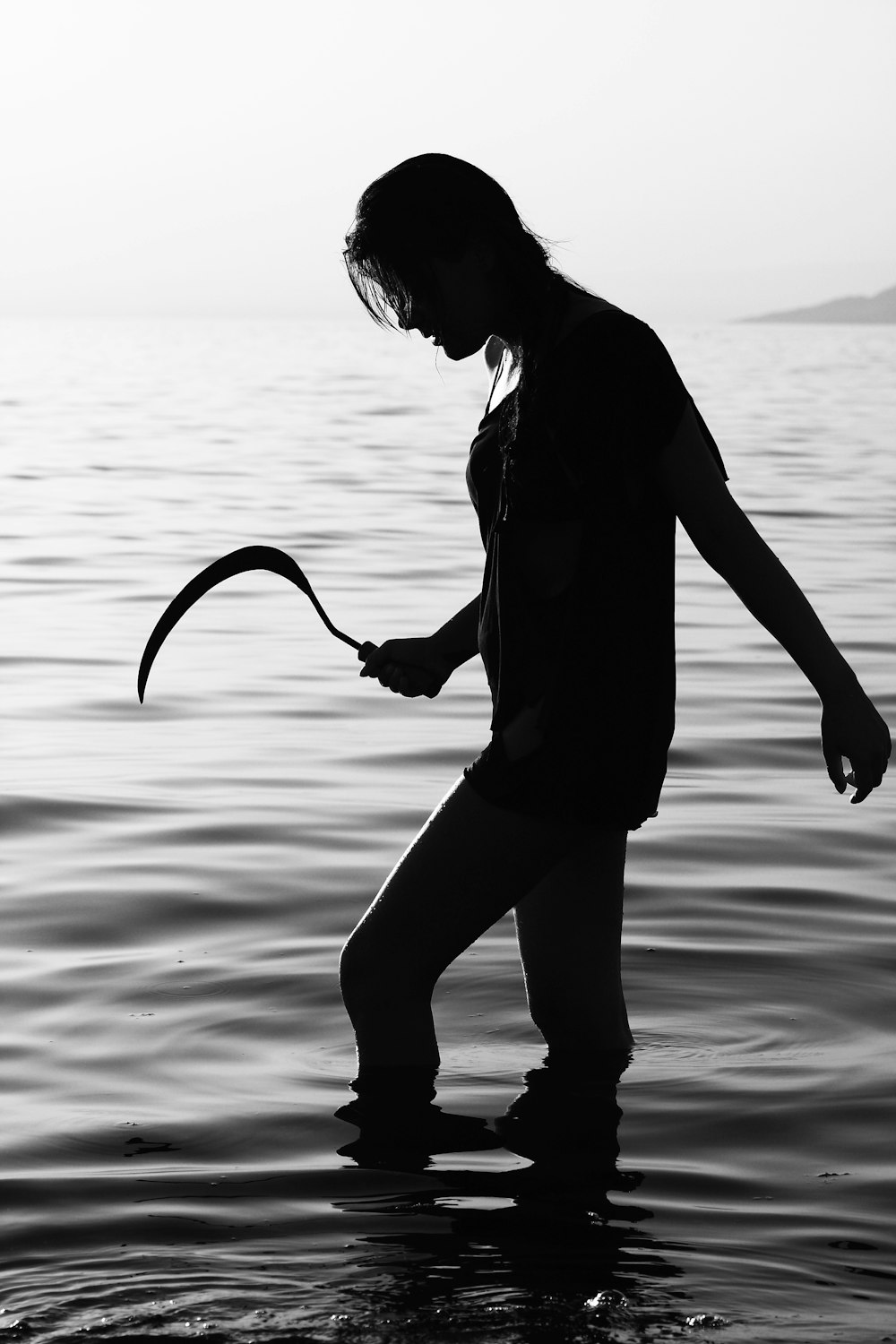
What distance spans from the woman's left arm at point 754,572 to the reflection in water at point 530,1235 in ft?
2.88

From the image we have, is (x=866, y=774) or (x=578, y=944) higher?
(x=866, y=774)

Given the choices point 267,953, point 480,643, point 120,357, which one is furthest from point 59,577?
point 120,357

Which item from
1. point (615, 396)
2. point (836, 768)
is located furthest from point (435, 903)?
point (615, 396)

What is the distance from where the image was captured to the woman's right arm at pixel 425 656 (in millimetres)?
3652

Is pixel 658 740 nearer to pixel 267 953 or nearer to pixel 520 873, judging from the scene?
pixel 520 873

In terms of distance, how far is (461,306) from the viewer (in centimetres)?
328

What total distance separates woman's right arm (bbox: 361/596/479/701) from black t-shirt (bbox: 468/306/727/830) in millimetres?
283

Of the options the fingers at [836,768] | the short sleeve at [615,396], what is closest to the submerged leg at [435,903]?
the fingers at [836,768]

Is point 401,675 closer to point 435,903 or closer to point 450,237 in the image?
point 435,903

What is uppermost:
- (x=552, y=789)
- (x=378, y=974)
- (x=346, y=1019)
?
(x=552, y=789)

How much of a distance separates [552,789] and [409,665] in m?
0.52

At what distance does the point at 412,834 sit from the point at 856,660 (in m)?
3.96

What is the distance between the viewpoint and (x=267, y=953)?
522 centimetres

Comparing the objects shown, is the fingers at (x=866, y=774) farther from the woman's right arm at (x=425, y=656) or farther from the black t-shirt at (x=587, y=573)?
the woman's right arm at (x=425, y=656)
